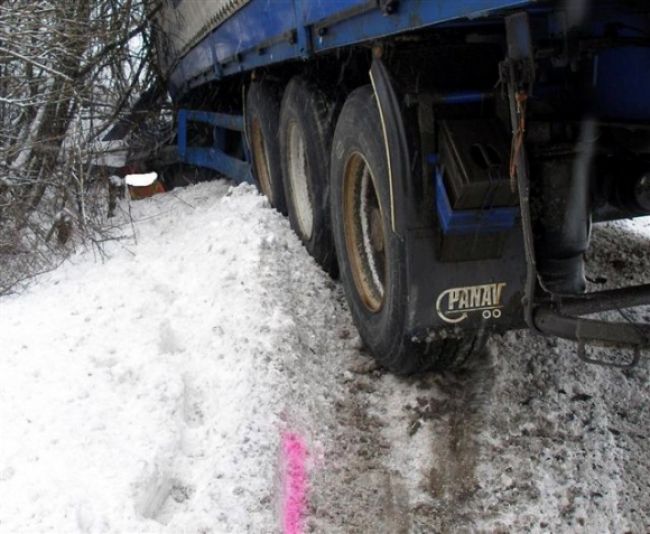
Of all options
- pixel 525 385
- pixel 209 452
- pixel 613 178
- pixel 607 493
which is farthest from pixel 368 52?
pixel 607 493

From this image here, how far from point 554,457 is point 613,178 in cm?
123

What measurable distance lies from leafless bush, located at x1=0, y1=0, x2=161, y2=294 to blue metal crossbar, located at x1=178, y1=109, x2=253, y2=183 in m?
1.16

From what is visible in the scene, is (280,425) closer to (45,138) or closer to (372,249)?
(372,249)

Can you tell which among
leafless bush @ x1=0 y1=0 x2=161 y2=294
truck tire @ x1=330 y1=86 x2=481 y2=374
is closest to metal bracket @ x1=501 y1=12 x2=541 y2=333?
truck tire @ x1=330 y1=86 x2=481 y2=374

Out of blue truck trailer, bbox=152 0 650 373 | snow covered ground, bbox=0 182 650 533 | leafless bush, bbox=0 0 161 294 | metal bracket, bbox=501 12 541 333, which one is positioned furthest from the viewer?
leafless bush, bbox=0 0 161 294

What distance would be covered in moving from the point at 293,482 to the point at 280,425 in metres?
0.30

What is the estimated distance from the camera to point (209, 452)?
336cm

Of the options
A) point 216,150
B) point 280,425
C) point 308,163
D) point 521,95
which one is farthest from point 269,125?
point 521,95

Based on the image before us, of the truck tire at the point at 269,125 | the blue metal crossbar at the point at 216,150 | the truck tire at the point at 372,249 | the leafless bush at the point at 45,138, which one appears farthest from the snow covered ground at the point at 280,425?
the blue metal crossbar at the point at 216,150

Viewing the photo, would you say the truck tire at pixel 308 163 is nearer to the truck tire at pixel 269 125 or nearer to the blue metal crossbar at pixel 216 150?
the truck tire at pixel 269 125

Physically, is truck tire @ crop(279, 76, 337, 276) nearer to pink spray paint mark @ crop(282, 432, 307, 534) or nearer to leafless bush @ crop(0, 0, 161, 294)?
pink spray paint mark @ crop(282, 432, 307, 534)

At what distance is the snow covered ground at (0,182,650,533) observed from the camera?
3049 mm

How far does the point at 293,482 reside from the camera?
131 inches

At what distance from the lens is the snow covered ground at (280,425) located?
3.05 meters
